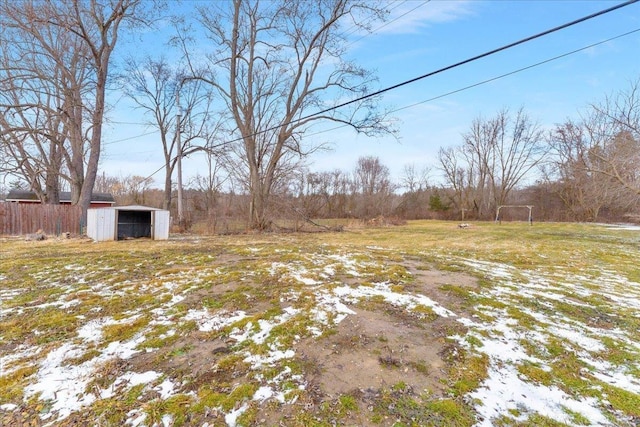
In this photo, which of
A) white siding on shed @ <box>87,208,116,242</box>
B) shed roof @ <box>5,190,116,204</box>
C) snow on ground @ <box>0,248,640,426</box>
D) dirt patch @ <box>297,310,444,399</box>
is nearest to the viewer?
snow on ground @ <box>0,248,640,426</box>

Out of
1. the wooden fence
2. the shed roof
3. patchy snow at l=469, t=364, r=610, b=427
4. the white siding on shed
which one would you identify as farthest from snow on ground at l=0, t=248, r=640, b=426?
the shed roof

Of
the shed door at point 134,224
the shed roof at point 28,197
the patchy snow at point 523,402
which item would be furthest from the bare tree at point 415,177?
the patchy snow at point 523,402

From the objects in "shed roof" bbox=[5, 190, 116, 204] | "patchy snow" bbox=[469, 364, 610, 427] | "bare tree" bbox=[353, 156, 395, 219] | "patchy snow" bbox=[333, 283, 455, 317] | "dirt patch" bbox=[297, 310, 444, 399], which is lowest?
"patchy snow" bbox=[469, 364, 610, 427]

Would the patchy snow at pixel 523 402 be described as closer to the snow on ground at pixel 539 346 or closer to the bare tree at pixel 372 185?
the snow on ground at pixel 539 346

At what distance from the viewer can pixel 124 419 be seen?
1.92m

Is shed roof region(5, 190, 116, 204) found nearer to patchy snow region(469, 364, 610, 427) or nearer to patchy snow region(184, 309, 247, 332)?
patchy snow region(184, 309, 247, 332)

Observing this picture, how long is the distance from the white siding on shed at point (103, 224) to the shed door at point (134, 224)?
64 cm

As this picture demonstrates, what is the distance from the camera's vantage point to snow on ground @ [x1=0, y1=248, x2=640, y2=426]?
2.13 meters

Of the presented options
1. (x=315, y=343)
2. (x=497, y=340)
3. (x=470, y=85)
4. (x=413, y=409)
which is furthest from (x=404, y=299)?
(x=470, y=85)

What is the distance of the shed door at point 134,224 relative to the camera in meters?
10.9

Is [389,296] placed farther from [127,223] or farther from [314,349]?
[127,223]

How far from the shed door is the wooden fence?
108 inches

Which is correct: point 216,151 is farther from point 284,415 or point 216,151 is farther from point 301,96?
point 284,415

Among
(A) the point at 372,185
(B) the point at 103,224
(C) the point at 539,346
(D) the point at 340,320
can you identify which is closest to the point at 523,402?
(C) the point at 539,346
